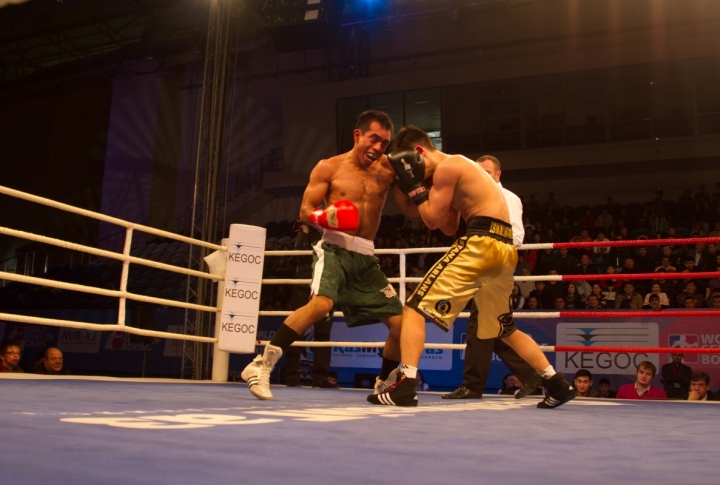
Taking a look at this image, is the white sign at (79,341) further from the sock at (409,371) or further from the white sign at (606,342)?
the sock at (409,371)

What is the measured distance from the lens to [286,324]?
2844 mm

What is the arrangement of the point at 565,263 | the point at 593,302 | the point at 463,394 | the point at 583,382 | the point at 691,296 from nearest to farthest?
the point at 463,394, the point at 583,382, the point at 593,302, the point at 691,296, the point at 565,263

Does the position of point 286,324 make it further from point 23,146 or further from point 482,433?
point 23,146

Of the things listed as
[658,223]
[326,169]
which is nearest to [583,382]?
[326,169]

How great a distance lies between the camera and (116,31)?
48.2 ft

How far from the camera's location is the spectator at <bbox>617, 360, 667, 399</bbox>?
4.92m

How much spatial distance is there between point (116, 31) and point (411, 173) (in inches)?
539

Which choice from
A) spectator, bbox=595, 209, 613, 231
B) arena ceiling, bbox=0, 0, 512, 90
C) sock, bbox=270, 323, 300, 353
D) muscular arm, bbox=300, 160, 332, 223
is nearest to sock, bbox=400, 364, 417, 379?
sock, bbox=270, 323, 300, 353

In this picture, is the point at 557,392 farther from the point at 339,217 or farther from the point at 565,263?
the point at 565,263

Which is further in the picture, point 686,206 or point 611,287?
point 686,206

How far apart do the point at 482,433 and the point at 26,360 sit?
32.5 ft

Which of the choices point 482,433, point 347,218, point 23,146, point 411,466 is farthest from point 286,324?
point 23,146

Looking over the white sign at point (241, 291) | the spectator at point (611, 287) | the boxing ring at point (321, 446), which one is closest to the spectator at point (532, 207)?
the spectator at point (611, 287)

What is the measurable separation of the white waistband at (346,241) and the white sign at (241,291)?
142cm
